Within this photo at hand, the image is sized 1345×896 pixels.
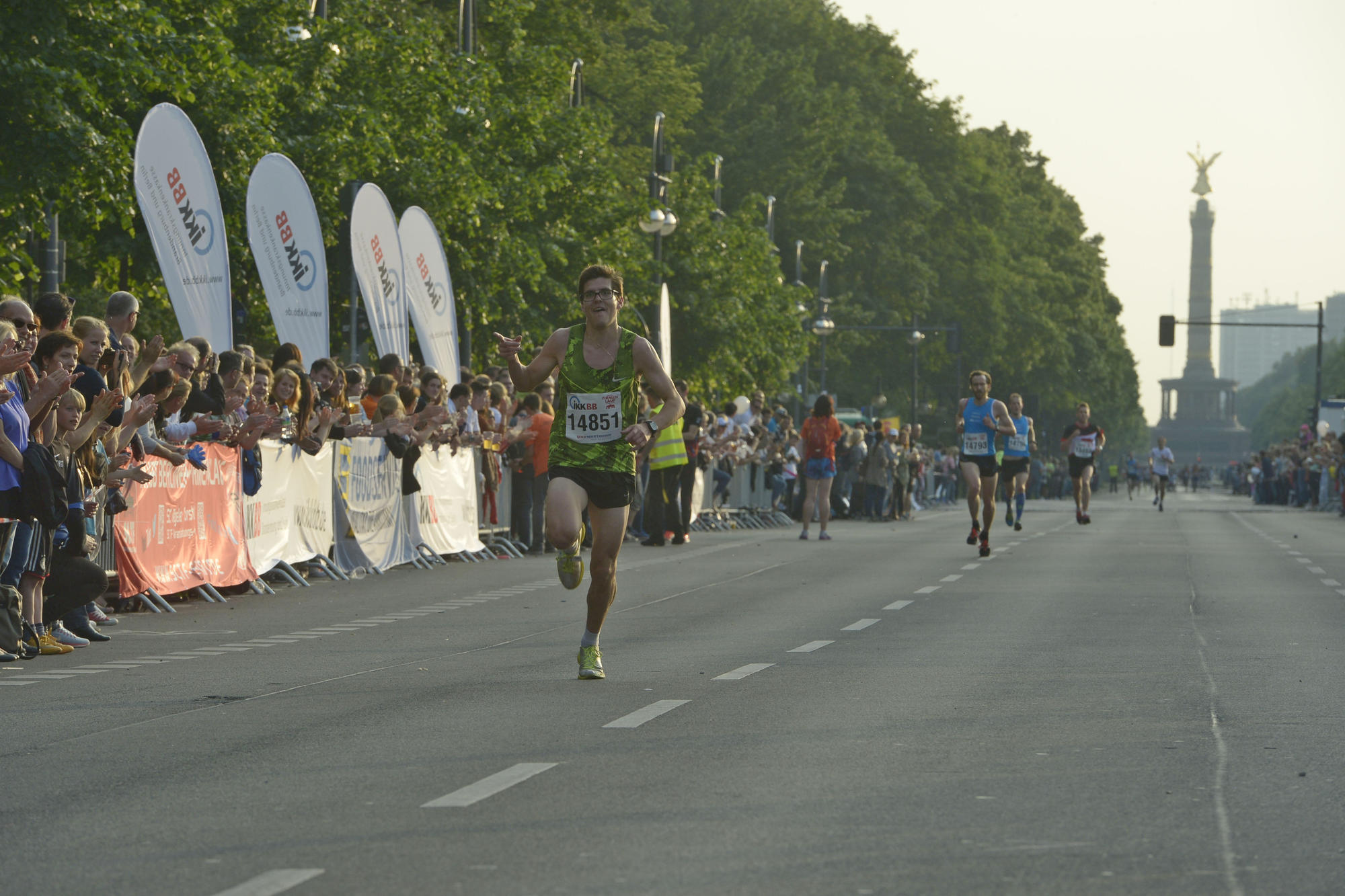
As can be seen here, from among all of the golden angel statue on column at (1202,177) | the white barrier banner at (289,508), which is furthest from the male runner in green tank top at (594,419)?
the golden angel statue on column at (1202,177)

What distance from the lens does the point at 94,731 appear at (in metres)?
8.38

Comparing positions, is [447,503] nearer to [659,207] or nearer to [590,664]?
[590,664]

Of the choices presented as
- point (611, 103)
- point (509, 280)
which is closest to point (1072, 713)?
point (509, 280)

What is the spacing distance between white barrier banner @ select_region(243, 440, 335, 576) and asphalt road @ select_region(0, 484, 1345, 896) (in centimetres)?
102

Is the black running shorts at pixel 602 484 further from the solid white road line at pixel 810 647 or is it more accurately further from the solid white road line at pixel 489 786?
the solid white road line at pixel 489 786

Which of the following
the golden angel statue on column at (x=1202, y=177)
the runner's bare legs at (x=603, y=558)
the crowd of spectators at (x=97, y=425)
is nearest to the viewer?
the runner's bare legs at (x=603, y=558)

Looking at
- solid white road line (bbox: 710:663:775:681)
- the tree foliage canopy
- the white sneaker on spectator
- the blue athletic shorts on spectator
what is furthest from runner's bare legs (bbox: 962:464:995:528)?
the white sneaker on spectator

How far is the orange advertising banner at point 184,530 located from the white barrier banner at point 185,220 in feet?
6.01

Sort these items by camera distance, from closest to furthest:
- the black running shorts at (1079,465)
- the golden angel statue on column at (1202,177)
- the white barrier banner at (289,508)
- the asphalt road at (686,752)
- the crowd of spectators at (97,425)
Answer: the asphalt road at (686,752) < the crowd of spectators at (97,425) < the white barrier banner at (289,508) < the black running shorts at (1079,465) < the golden angel statue on column at (1202,177)

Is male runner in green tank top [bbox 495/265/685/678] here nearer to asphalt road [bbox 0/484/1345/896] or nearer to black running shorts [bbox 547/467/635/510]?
black running shorts [bbox 547/467/635/510]

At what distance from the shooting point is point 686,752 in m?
7.69

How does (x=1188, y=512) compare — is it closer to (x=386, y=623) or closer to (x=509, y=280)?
(x=509, y=280)

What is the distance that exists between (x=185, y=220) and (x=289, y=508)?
2.53 meters

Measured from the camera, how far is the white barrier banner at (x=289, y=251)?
19641mm
